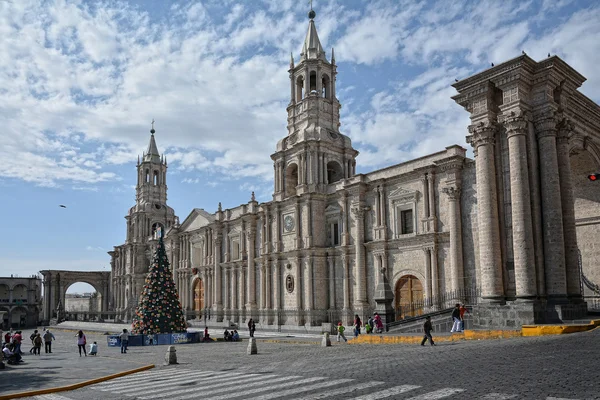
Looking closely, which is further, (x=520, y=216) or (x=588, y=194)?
(x=588, y=194)

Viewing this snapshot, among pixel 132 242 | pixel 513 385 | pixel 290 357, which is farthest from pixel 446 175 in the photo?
pixel 132 242

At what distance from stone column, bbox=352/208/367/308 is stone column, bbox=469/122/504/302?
46.3 ft

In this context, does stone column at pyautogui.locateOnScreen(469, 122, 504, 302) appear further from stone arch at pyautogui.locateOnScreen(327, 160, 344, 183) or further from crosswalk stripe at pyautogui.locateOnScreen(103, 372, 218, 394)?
stone arch at pyautogui.locateOnScreen(327, 160, 344, 183)

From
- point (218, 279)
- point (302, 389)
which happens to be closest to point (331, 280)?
point (218, 279)

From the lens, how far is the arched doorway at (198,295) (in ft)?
177

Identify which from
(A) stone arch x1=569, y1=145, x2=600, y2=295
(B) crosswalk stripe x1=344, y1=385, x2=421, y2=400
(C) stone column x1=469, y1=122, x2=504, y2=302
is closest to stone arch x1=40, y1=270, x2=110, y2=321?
(C) stone column x1=469, y1=122, x2=504, y2=302

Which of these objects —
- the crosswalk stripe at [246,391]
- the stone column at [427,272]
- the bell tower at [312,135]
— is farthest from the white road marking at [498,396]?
the bell tower at [312,135]

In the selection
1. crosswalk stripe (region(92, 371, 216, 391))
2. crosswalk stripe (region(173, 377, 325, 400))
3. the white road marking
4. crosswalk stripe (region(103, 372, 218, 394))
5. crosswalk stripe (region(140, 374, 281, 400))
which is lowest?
crosswalk stripe (region(92, 371, 216, 391))

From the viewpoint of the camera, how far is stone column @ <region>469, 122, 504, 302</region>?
2098 centimetres

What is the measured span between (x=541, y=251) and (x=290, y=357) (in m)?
10.6

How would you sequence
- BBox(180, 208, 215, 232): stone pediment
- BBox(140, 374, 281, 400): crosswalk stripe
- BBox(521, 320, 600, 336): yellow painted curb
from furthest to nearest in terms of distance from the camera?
1. BBox(180, 208, 215, 232): stone pediment
2. BBox(521, 320, 600, 336): yellow painted curb
3. BBox(140, 374, 281, 400): crosswalk stripe

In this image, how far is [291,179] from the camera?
43750 millimetres

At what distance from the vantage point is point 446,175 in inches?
1213

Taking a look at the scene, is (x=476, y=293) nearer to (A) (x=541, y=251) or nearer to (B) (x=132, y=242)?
(A) (x=541, y=251)
